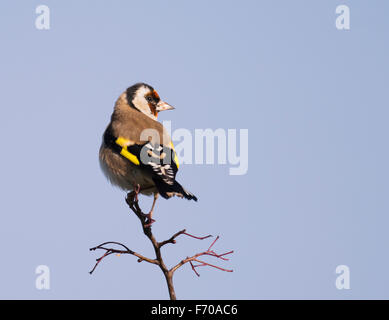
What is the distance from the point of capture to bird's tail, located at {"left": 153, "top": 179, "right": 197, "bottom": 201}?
620 centimetres

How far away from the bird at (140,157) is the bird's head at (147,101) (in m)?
0.38

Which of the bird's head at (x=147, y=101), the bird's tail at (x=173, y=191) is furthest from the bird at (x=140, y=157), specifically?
the bird's head at (x=147, y=101)

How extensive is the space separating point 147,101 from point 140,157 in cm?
211

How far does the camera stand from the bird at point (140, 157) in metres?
6.45

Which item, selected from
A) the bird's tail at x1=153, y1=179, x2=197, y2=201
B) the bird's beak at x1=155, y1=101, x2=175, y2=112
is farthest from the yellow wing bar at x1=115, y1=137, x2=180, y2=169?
the bird's beak at x1=155, y1=101, x2=175, y2=112

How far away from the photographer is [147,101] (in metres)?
8.63

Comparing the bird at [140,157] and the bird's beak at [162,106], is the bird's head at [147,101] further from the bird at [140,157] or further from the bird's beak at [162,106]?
the bird at [140,157]

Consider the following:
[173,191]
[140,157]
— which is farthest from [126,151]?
[173,191]

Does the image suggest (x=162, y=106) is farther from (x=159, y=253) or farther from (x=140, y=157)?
(x=159, y=253)
